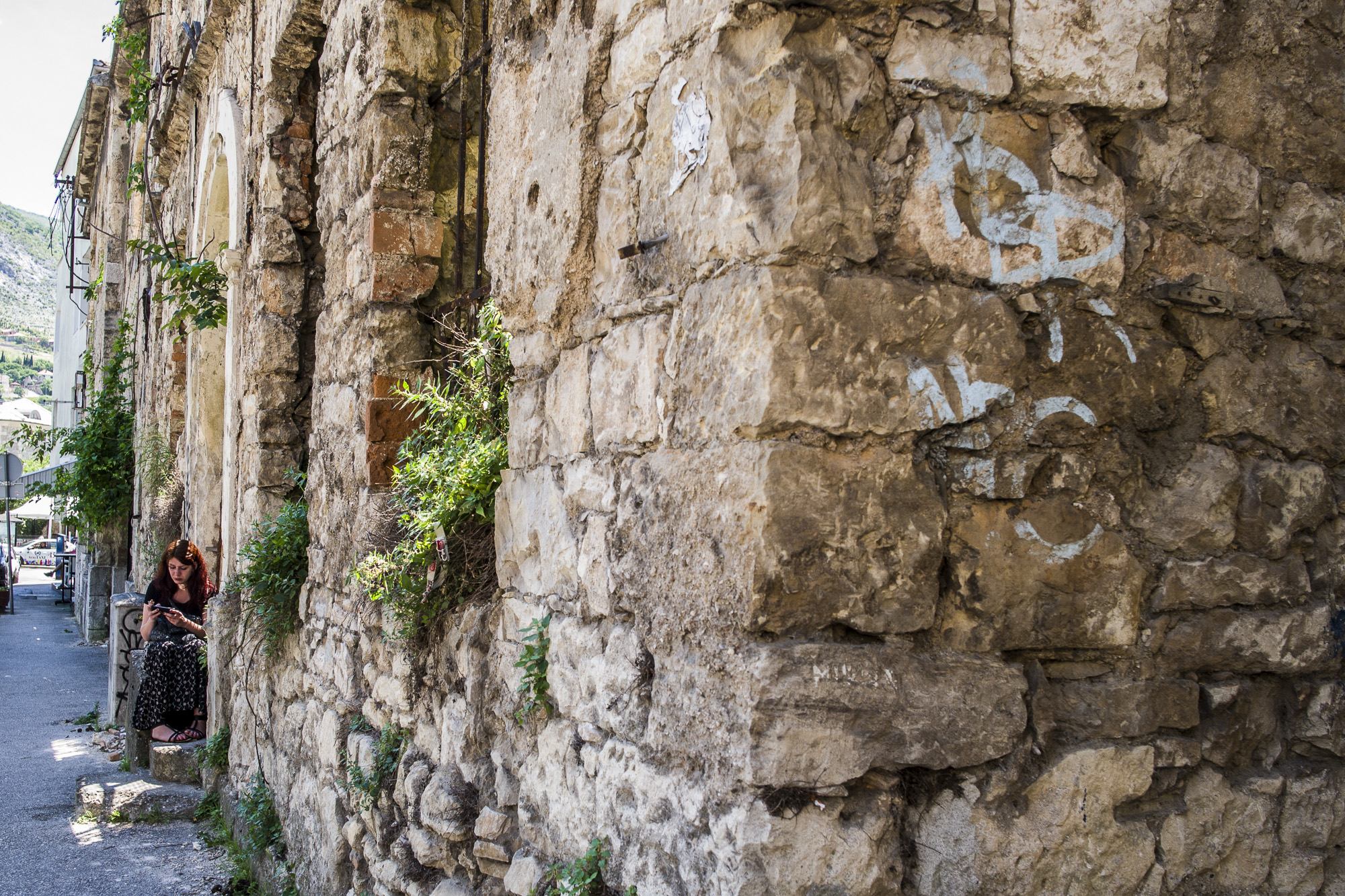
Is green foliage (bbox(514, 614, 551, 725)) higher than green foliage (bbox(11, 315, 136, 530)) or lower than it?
lower

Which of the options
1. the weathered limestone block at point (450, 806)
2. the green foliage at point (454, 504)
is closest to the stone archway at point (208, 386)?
the green foliage at point (454, 504)

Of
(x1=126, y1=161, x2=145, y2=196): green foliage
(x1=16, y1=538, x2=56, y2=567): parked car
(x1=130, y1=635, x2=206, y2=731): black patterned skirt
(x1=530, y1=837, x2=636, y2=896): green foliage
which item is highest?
(x1=126, y1=161, x2=145, y2=196): green foliage

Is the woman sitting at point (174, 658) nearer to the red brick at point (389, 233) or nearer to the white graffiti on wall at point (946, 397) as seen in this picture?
the red brick at point (389, 233)

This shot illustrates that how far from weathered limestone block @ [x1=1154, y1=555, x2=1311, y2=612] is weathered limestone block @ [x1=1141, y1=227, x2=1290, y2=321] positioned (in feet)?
1.41

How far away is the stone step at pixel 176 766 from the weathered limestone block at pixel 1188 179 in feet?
17.8

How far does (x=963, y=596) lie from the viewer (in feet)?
4.75

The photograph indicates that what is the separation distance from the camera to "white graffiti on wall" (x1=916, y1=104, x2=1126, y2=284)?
148cm

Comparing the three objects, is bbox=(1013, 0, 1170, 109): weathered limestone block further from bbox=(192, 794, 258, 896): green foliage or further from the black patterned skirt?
the black patterned skirt

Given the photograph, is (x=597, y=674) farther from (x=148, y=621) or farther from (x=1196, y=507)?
(x=148, y=621)

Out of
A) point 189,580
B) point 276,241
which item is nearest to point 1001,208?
point 276,241

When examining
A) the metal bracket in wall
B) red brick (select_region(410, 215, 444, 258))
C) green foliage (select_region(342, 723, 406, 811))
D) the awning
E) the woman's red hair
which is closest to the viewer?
the metal bracket in wall

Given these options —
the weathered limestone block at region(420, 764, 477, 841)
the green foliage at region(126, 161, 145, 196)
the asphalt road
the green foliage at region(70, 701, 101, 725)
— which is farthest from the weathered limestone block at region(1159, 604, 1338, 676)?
the green foliage at region(126, 161, 145, 196)

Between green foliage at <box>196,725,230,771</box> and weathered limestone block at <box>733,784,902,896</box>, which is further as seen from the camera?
green foliage at <box>196,725,230,771</box>

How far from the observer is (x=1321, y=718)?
1664 mm
